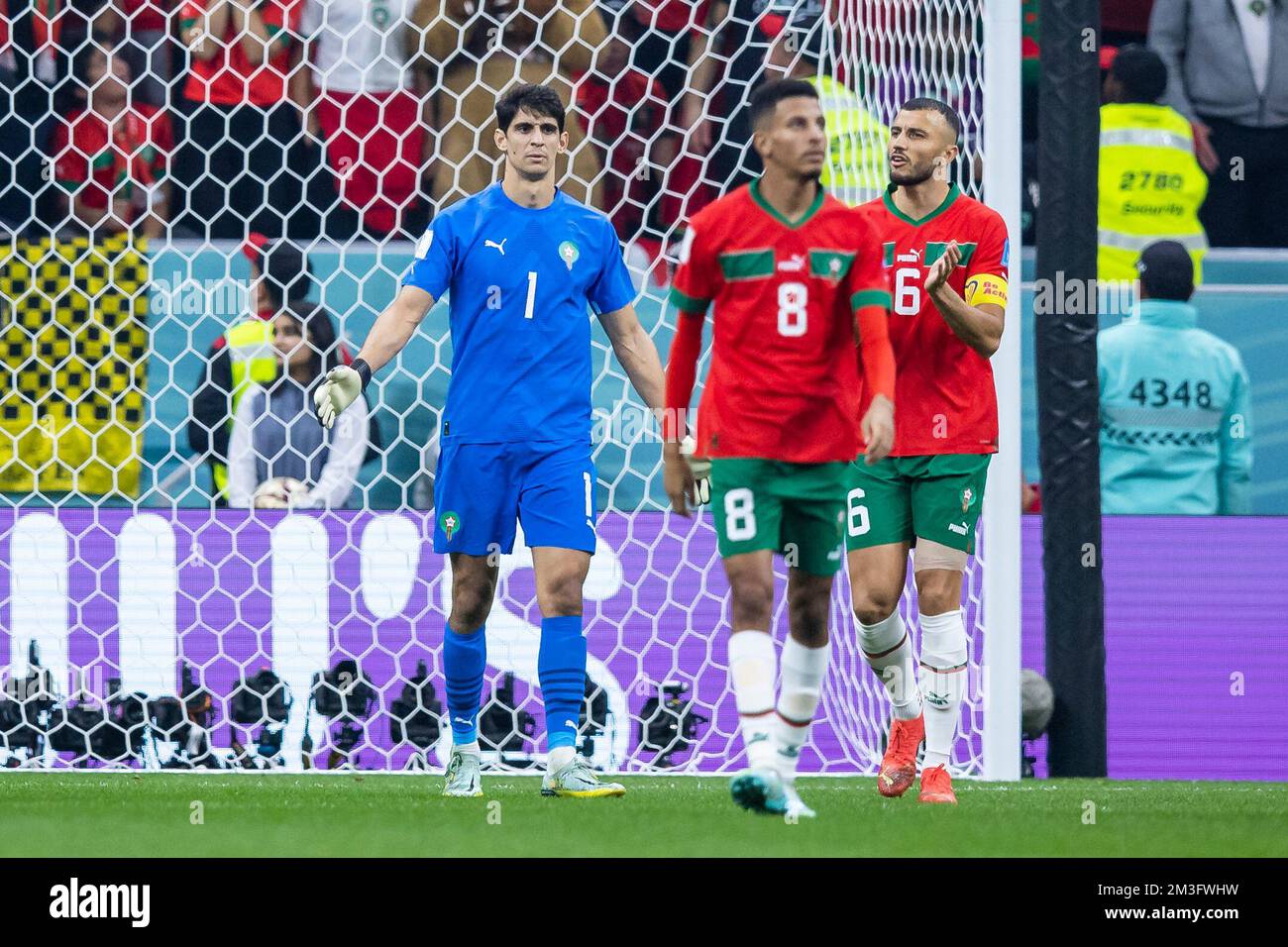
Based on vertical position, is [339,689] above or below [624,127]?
below

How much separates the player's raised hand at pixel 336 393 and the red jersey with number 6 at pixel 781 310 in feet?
3.48

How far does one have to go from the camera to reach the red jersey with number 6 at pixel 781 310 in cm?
520

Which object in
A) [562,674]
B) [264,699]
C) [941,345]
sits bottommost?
[264,699]

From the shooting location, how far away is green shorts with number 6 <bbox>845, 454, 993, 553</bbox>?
633cm

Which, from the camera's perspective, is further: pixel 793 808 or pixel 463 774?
pixel 463 774

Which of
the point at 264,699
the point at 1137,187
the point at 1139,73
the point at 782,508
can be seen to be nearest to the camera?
the point at 782,508

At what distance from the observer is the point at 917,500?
20.9 feet

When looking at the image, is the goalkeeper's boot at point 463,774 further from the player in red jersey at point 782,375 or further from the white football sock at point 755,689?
the white football sock at point 755,689

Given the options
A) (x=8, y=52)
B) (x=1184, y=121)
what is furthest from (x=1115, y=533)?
(x=8, y=52)

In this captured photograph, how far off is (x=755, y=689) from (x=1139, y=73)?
541cm

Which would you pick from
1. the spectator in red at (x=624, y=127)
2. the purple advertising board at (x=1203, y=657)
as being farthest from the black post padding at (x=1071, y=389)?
the spectator in red at (x=624, y=127)

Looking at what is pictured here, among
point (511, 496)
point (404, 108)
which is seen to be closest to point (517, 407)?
point (511, 496)

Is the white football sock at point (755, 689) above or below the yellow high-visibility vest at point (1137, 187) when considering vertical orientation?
below

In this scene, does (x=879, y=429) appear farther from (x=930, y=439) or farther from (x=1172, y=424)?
(x=1172, y=424)
